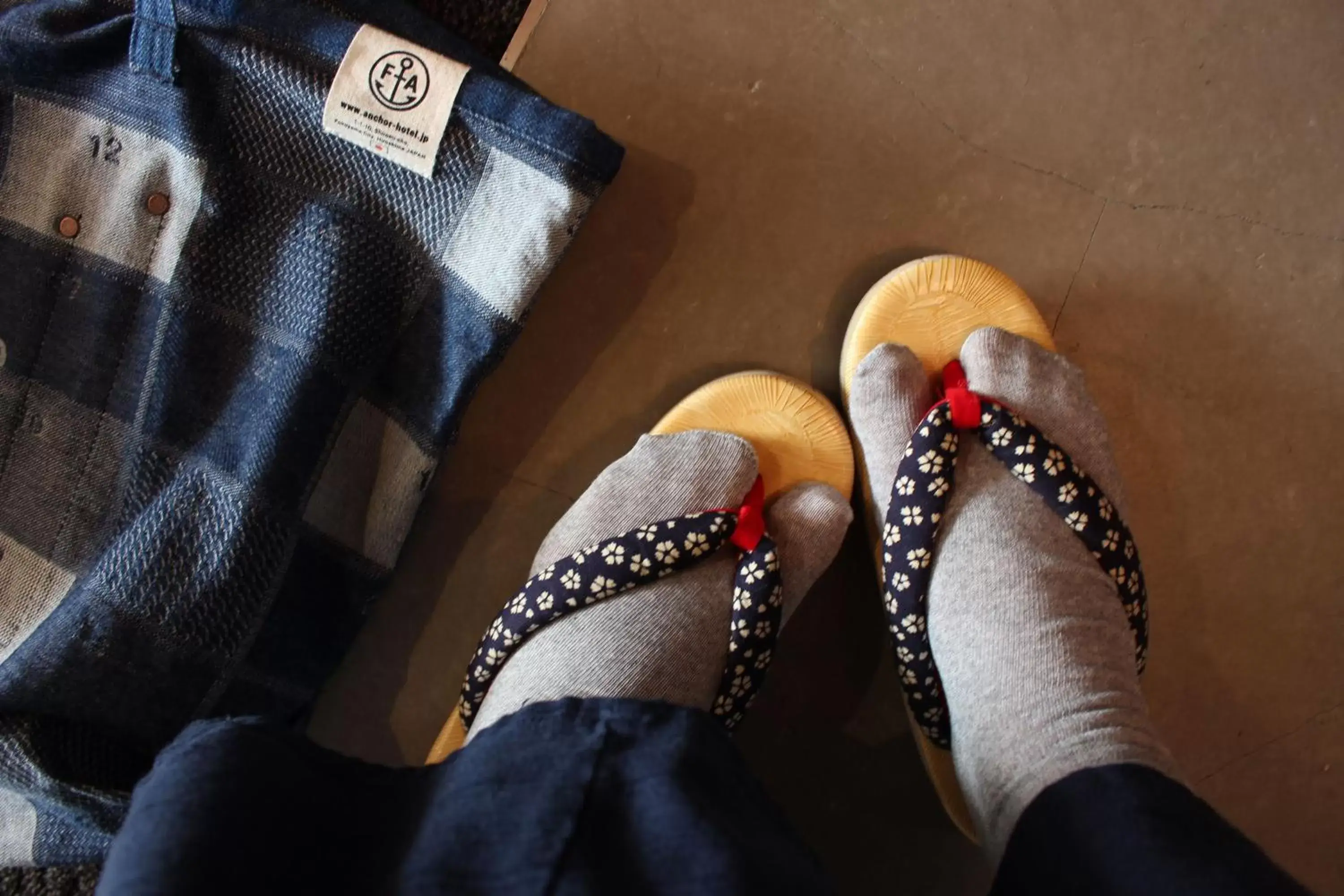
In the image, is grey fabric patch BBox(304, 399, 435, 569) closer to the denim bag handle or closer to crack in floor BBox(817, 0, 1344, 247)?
the denim bag handle

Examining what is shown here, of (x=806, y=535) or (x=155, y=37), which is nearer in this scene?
(x=155, y=37)

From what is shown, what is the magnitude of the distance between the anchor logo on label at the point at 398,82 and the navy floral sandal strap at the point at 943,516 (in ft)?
1.29

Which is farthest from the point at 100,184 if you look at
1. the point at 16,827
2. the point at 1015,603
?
the point at 1015,603

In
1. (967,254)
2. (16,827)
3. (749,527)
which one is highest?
(967,254)

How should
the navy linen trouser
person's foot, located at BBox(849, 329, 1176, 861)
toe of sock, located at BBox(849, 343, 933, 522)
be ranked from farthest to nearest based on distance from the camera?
toe of sock, located at BBox(849, 343, 933, 522), person's foot, located at BBox(849, 329, 1176, 861), the navy linen trouser

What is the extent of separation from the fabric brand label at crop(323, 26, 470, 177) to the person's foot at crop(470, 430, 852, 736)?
0.26 meters

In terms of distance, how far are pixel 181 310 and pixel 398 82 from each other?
0.20m

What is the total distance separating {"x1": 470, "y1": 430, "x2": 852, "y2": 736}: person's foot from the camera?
1.87 feet

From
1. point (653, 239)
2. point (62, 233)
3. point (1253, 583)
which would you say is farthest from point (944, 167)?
point (62, 233)

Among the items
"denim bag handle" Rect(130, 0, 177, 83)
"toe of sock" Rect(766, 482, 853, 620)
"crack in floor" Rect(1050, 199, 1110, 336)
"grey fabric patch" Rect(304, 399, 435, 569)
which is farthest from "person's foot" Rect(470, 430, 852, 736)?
"denim bag handle" Rect(130, 0, 177, 83)

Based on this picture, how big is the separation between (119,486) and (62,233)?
0.53ft

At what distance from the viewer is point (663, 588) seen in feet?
1.99

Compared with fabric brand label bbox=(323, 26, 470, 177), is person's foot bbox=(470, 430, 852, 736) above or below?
below

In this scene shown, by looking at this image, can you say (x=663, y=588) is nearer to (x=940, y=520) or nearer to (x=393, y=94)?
(x=940, y=520)
